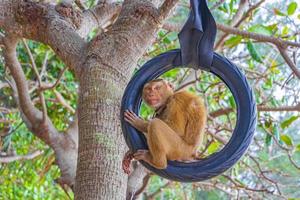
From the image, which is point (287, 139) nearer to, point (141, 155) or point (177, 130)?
point (177, 130)

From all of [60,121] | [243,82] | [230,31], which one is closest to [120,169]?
[243,82]

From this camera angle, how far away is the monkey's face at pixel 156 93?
1262 mm

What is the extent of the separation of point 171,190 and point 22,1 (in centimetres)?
315

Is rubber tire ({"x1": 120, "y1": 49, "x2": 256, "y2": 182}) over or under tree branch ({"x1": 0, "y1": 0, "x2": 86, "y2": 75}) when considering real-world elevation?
under

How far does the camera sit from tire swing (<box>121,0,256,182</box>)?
1131 millimetres

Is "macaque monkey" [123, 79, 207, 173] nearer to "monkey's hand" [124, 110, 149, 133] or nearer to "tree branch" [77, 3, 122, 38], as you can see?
"monkey's hand" [124, 110, 149, 133]

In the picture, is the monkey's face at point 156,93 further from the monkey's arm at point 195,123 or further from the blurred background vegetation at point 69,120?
the blurred background vegetation at point 69,120

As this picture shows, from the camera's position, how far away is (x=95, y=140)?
1532 millimetres

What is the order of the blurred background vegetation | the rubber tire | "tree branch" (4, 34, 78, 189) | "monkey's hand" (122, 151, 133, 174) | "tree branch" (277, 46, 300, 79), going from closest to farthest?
1. the rubber tire
2. "monkey's hand" (122, 151, 133, 174)
3. "tree branch" (277, 46, 300, 79)
4. "tree branch" (4, 34, 78, 189)
5. the blurred background vegetation

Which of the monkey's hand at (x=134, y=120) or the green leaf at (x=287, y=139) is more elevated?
the green leaf at (x=287, y=139)

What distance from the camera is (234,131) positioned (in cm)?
116

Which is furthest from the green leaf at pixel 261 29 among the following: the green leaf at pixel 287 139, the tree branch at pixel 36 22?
the tree branch at pixel 36 22

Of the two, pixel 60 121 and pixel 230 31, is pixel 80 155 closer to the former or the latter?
pixel 230 31

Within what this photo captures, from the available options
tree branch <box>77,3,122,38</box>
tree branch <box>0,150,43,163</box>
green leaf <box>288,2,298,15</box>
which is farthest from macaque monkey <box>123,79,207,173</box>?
tree branch <box>0,150,43,163</box>
